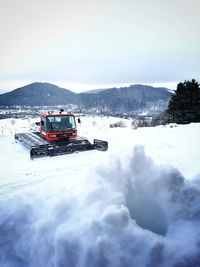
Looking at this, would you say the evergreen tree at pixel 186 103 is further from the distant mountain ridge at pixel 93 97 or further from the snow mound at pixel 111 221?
the distant mountain ridge at pixel 93 97

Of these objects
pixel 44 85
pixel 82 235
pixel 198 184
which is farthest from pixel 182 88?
pixel 44 85

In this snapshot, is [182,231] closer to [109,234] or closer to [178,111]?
[109,234]

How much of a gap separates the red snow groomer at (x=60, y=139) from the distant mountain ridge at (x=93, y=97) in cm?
11323

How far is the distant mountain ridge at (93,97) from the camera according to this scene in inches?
5330

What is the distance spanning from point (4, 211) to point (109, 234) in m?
2.32

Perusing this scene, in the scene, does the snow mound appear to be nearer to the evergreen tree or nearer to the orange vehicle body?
the orange vehicle body

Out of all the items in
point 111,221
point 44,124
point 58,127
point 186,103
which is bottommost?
point 111,221

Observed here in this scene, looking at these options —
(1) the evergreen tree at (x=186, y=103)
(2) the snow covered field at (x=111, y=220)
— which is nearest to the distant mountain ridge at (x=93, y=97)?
(1) the evergreen tree at (x=186, y=103)

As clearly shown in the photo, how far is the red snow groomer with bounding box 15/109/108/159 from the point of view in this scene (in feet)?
41.6

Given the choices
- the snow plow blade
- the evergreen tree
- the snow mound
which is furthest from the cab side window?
the evergreen tree

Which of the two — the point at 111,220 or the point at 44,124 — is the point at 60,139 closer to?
the point at 44,124

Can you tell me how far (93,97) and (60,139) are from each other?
502 feet

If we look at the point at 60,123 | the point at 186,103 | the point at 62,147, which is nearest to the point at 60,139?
the point at 60,123

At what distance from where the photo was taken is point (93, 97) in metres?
166
